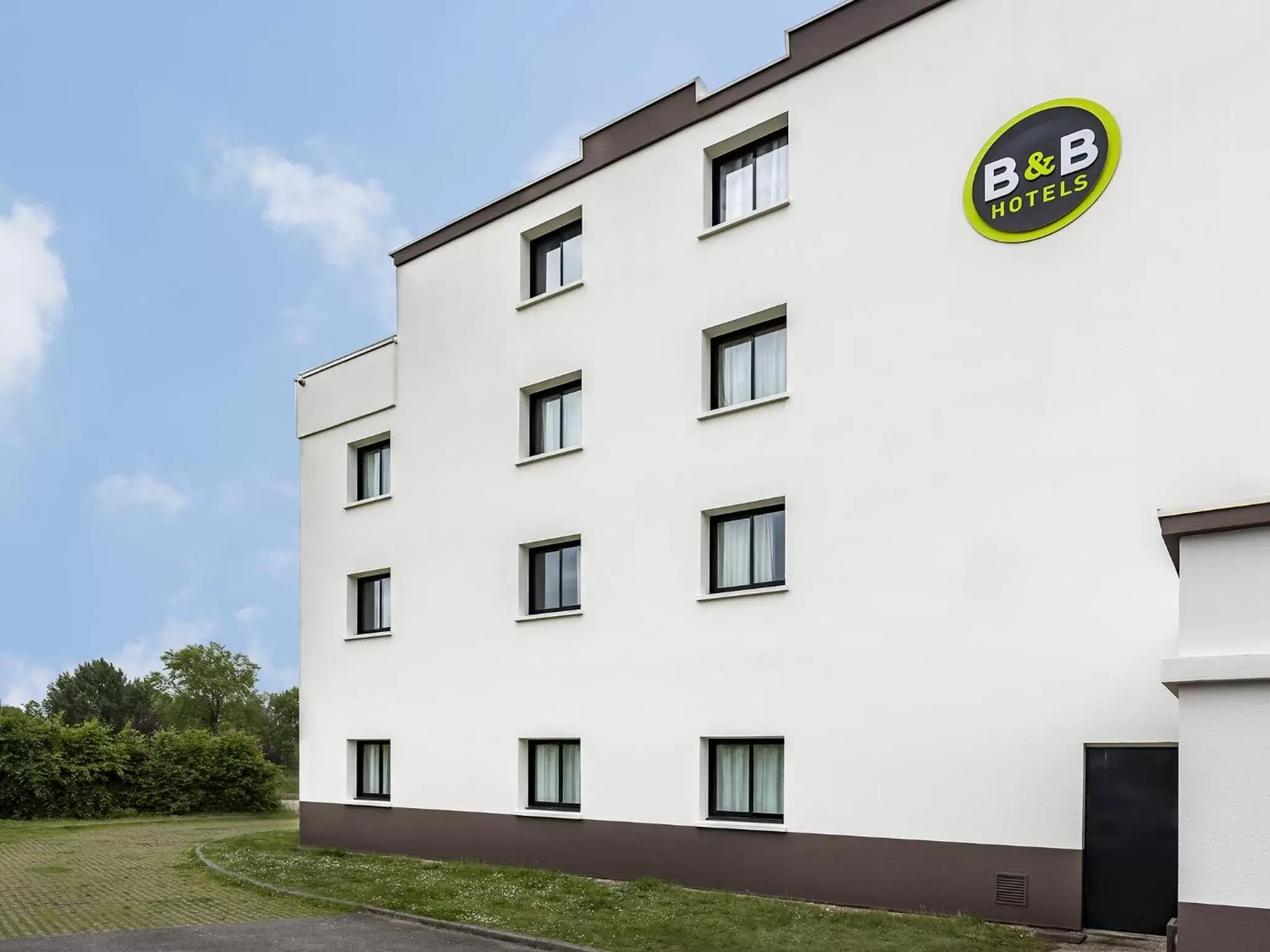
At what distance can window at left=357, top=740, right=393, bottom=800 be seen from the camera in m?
23.9

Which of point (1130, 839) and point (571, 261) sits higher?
point (571, 261)

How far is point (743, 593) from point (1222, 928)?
870cm

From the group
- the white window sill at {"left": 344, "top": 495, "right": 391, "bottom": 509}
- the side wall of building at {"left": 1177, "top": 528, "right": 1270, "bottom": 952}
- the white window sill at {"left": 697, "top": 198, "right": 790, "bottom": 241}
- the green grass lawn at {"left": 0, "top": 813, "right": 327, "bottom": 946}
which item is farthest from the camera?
the white window sill at {"left": 344, "top": 495, "right": 391, "bottom": 509}

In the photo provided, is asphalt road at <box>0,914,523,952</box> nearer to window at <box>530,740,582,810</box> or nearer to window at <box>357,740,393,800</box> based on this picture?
window at <box>530,740,582,810</box>

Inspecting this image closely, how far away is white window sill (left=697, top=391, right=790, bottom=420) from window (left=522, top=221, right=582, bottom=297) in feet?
14.4

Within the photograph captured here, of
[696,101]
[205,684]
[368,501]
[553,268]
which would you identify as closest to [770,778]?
[553,268]

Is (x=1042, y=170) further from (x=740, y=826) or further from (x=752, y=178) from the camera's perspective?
(x=740, y=826)

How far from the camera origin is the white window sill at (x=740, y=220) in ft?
57.9

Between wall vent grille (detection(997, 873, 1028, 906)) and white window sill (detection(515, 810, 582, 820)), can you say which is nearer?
wall vent grille (detection(997, 873, 1028, 906))

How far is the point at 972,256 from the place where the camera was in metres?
15.5

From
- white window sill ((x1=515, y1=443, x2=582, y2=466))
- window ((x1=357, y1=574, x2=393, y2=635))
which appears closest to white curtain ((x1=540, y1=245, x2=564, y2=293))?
white window sill ((x1=515, y1=443, x2=582, y2=466))

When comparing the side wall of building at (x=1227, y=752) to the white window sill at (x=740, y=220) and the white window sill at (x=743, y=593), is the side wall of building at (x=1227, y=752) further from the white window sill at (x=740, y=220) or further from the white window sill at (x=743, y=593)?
the white window sill at (x=740, y=220)

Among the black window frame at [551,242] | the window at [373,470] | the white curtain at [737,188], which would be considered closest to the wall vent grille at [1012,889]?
the white curtain at [737,188]

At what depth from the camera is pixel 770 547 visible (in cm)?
1756
